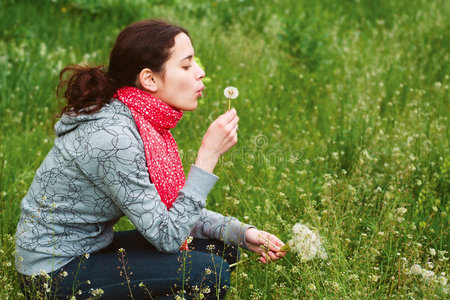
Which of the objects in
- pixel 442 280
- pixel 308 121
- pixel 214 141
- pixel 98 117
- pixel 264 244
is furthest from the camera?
pixel 308 121

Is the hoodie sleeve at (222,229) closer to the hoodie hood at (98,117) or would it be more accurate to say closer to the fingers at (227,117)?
the fingers at (227,117)

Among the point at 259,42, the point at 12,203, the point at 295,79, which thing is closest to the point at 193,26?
the point at 259,42

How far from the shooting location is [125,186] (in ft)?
6.98

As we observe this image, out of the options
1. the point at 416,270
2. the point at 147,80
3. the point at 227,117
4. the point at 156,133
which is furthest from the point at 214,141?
the point at 416,270

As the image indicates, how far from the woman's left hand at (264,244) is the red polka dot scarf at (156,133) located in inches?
16.2

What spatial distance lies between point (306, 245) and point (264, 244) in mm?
201

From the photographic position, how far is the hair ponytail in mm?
2285

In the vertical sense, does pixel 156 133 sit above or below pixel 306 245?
above

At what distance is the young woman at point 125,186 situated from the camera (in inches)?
84.6

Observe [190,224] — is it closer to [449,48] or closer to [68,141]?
[68,141]

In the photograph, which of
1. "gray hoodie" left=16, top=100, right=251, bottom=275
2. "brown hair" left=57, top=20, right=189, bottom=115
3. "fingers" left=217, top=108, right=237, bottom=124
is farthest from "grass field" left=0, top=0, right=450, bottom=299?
"brown hair" left=57, top=20, right=189, bottom=115

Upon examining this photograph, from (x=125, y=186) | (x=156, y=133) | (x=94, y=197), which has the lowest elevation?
(x=94, y=197)

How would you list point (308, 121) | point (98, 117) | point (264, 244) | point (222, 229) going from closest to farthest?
point (98, 117)
point (264, 244)
point (222, 229)
point (308, 121)

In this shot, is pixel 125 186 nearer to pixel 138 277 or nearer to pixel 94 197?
pixel 94 197
